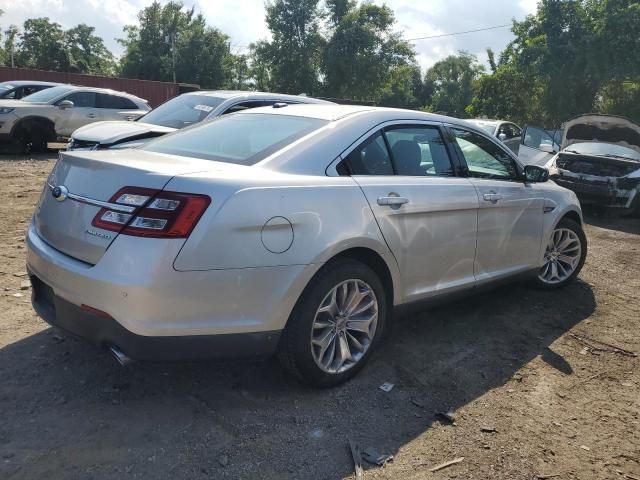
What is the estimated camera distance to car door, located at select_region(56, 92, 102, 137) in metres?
12.4

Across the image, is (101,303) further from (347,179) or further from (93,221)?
(347,179)

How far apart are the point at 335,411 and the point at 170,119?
583cm

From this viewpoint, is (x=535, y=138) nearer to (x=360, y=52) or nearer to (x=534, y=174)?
(x=534, y=174)

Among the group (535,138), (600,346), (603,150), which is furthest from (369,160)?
(535,138)

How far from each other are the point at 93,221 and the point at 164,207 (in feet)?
1.34

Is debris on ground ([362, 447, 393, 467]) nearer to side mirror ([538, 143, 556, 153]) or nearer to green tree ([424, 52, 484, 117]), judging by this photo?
side mirror ([538, 143, 556, 153])

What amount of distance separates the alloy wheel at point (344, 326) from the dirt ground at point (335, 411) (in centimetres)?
19

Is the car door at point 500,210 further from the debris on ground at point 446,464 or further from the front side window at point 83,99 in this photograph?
the front side window at point 83,99

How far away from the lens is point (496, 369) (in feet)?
12.3

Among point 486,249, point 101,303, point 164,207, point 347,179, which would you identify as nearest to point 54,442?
point 101,303

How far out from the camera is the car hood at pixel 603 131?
1080 cm

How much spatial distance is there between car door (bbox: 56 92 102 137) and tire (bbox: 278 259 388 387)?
1102cm

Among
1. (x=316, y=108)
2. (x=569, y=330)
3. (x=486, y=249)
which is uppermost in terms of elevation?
(x=316, y=108)

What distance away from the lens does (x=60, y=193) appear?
9.93 feet
